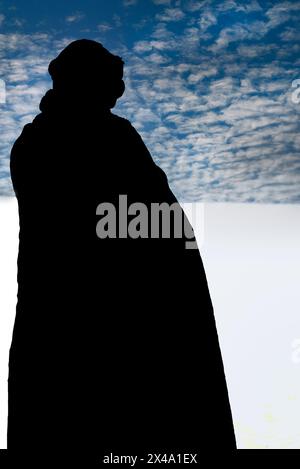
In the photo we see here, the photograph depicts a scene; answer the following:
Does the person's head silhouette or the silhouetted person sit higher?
the person's head silhouette

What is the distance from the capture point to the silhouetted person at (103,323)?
3.04 m

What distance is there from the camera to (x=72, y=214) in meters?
3.33

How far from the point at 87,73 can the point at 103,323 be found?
1537 millimetres

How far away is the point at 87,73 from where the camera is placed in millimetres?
3633

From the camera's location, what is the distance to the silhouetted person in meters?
3.04

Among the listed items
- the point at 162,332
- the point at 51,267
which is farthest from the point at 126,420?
the point at 51,267

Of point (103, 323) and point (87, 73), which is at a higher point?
point (87, 73)

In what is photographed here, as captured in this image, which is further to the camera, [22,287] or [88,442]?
[22,287]

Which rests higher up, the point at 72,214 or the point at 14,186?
the point at 14,186

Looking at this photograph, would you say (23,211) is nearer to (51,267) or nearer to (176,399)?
(51,267)

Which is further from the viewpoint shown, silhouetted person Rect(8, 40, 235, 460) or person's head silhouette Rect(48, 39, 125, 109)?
person's head silhouette Rect(48, 39, 125, 109)

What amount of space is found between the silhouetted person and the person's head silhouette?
28 centimetres
